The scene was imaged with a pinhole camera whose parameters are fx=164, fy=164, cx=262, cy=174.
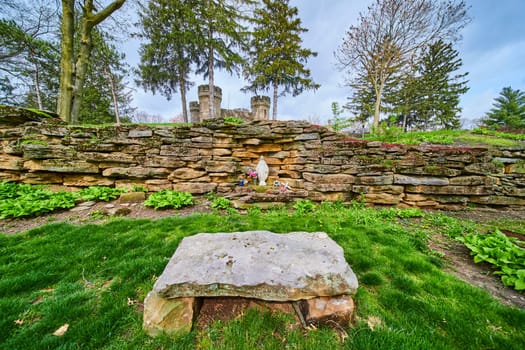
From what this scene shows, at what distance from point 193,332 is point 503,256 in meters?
3.83

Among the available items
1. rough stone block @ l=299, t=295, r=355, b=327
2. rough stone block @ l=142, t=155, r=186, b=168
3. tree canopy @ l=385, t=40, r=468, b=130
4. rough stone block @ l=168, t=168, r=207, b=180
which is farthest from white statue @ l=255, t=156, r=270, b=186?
tree canopy @ l=385, t=40, r=468, b=130

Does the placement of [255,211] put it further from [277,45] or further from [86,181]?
[277,45]

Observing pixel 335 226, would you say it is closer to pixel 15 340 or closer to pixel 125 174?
pixel 15 340

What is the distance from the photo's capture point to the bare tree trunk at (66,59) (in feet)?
20.9

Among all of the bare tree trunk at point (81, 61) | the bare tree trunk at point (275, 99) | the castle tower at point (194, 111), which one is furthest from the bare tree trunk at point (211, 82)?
the bare tree trunk at point (81, 61)

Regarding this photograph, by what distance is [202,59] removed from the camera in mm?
11375

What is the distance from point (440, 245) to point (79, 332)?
15.6 feet

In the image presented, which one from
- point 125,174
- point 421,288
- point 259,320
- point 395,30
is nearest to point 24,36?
point 125,174

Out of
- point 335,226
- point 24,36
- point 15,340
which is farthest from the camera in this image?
point 24,36

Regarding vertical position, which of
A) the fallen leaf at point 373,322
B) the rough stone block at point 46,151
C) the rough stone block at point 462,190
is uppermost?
the rough stone block at point 46,151

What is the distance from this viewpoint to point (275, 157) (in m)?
5.54

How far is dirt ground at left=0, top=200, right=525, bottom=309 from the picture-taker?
192 cm

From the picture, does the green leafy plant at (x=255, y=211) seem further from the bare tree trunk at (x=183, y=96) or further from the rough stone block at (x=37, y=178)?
the bare tree trunk at (x=183, y=96)

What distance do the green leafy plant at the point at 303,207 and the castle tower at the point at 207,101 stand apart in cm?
880
